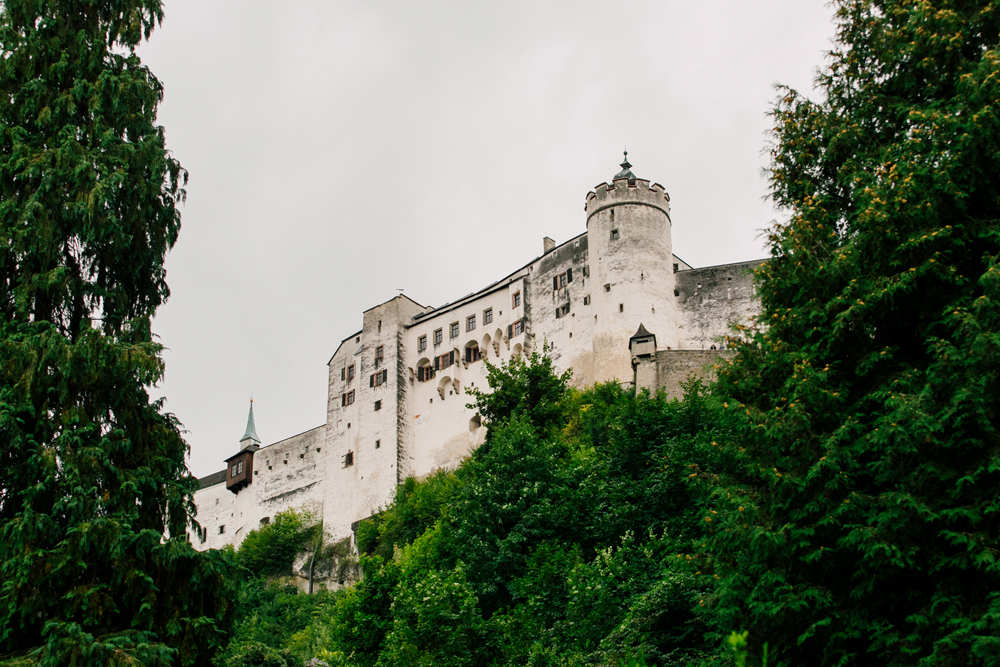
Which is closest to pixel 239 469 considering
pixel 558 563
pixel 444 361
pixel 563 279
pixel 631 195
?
pixel 444 361

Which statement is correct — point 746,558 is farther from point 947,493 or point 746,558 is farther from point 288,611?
point 288,611

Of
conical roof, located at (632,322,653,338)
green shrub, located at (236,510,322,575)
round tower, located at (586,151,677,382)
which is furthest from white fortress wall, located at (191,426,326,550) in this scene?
conical roof, located at (632,322,653,338)

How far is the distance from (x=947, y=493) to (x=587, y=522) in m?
14.0

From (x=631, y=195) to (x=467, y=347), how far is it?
1246cm

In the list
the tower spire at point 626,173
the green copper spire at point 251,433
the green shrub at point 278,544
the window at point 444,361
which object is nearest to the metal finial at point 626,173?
the tower spire at point 626,173

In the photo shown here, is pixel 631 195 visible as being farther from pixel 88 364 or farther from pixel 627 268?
pixel 88 364

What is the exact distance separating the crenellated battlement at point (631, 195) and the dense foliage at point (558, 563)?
16.4 meters

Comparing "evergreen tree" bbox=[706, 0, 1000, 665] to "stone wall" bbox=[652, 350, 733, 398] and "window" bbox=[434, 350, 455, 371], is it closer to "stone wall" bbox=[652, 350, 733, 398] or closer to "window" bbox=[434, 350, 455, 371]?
"stone wall" bbox=[652, 350, 733, 398]

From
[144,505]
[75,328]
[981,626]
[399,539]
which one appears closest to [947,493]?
[981,626]

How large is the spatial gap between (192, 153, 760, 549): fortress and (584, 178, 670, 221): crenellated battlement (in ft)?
0.20

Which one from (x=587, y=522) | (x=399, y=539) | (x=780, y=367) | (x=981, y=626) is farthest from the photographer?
(x=399, y=539)

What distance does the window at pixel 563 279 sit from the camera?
51062 millimetres

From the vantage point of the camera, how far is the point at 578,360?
4862 centimetres

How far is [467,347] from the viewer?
Answer: 2169 inches
